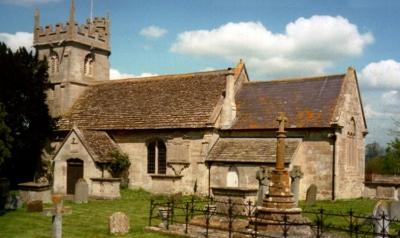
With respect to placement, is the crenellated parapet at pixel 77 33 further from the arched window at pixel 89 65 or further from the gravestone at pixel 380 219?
the gravestone at pixel 380 219

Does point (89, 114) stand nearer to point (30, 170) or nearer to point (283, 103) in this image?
point (30, 170)

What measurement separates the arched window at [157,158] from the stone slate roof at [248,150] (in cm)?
399

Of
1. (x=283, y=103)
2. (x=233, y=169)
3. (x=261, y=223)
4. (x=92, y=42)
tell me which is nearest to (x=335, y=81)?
(x=283, y=103)

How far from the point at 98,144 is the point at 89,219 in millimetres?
13214

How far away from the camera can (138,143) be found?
34.7 meters

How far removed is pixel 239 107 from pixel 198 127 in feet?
12.6

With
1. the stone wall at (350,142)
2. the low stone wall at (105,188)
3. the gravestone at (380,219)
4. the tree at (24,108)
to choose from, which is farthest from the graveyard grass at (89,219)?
the tree at (24,108)

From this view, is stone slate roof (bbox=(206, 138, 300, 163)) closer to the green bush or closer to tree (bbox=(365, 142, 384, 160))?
the green bush

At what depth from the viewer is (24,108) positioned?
32938 millimetres

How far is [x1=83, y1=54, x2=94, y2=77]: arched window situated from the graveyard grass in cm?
1588

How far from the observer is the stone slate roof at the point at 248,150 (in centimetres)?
2933

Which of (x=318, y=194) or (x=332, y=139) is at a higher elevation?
(x=332, y=139)

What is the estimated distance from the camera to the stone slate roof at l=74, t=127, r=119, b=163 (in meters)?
31.9

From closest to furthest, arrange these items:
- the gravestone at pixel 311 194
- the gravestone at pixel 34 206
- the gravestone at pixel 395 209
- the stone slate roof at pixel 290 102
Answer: the gravestone at pixel 395 209 < the gravestone at pixel 34 206 < the gravestone at pixel 311 194 < the stone slate roof at pixel 290 102
